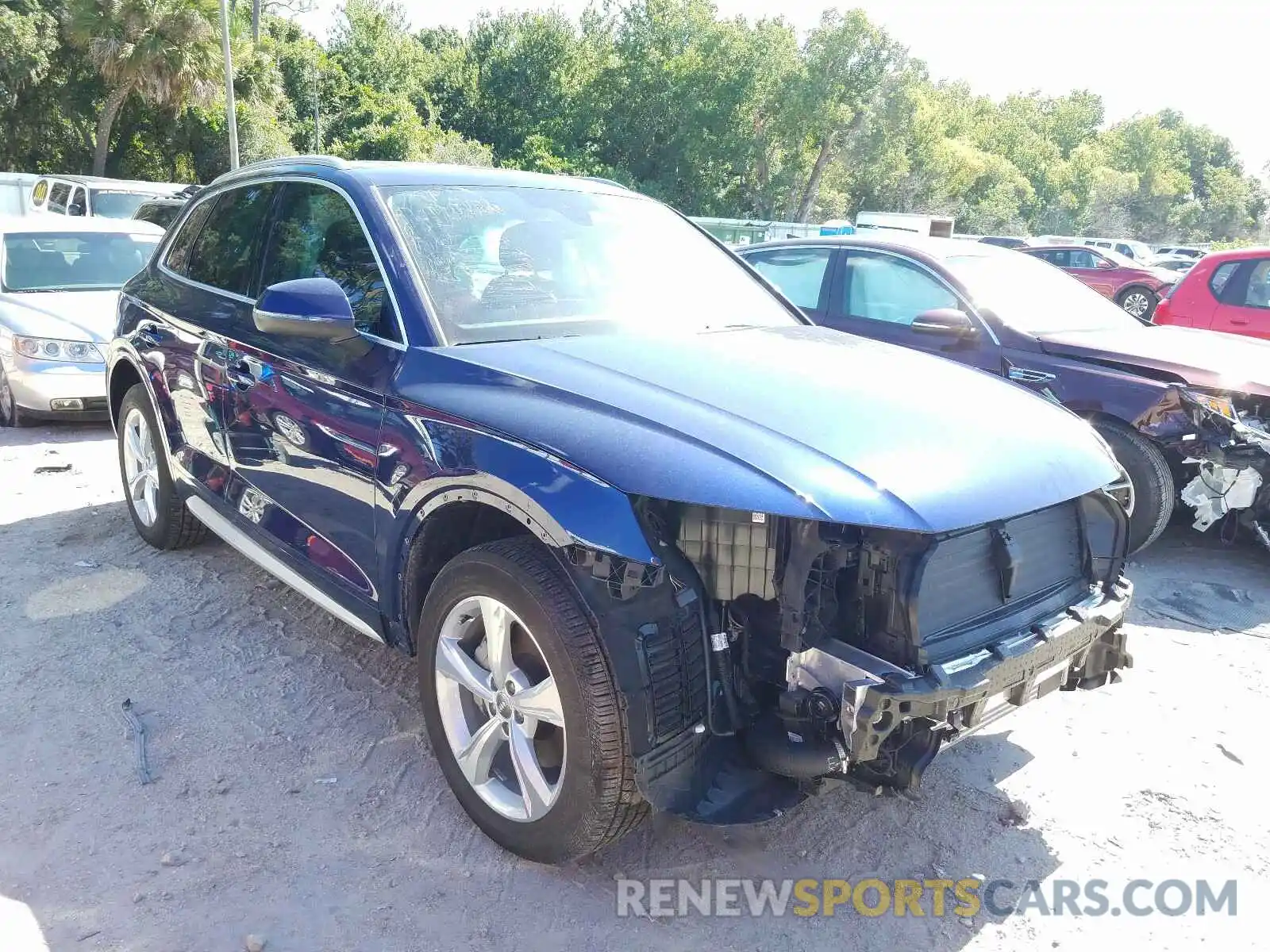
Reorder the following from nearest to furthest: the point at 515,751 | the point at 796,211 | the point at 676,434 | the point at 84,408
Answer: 1. the point at 676,434
2. the point at 515,751
3. the point at 84,408
4. the point at 796,211

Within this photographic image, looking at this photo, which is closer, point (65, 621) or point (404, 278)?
point (404, 278)

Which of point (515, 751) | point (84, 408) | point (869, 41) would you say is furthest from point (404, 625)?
point (869, 41)

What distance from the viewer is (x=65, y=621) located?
4.09 meters

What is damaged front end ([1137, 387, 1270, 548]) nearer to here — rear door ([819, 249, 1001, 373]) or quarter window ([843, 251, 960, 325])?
rear door ([819, 249, 1001, 373])

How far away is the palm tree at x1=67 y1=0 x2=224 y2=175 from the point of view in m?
24.1

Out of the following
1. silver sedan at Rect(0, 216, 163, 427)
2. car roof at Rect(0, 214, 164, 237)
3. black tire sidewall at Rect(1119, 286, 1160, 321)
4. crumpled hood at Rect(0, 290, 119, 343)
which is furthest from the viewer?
black tire sidewall at Rect(1119, 286, 1160, 321)

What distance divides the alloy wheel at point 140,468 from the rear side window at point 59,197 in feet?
38.9

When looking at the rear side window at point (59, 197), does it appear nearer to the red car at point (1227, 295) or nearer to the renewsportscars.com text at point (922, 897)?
the red car at point (1227, 295)

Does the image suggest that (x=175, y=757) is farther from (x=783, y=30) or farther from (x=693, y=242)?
(x=783, y=30)

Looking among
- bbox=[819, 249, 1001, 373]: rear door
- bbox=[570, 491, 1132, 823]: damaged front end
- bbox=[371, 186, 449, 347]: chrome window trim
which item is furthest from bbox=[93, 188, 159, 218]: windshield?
bbox=[570, 491, 1132, 823]: damaged front end

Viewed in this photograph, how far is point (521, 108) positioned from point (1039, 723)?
44.5 meters

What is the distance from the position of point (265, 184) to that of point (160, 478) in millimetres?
1571

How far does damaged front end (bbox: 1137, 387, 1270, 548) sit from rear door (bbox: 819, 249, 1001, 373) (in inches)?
37.3

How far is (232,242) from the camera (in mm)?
4043
